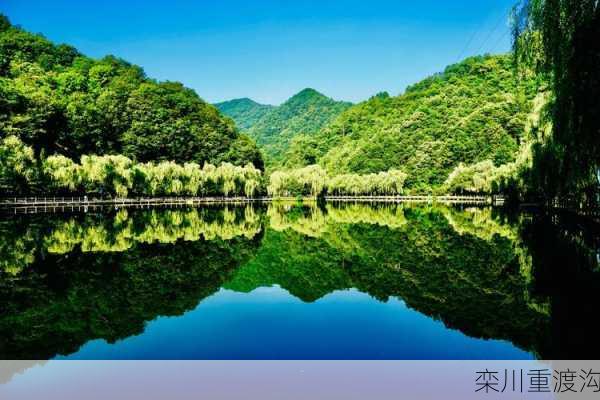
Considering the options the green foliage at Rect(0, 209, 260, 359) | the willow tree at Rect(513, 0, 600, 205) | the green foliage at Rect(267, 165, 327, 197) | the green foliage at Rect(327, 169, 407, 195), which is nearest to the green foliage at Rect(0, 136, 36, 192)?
the green foliage at Rect(0, 209, 260, 359)

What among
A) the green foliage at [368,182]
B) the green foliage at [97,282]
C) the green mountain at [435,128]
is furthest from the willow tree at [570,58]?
the green mountain at [435,128]

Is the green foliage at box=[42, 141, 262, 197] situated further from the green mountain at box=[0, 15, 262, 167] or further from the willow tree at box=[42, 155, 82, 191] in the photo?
the green mountain at box=[0, 15, 262, 167]

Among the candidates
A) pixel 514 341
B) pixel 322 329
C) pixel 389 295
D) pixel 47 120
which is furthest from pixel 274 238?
pixel 47 120

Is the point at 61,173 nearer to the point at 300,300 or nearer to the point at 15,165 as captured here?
the point at 15,165

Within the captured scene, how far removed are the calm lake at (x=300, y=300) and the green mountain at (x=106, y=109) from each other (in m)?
56.5

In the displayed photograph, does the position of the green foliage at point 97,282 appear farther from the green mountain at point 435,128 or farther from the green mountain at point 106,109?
the green mountain at point 435,128

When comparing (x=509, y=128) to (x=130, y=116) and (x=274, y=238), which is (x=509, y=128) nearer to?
(x=130, y=116)

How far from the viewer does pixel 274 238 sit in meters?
22.2

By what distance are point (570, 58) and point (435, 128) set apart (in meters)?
103

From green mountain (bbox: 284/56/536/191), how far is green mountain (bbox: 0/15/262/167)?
30.4 m

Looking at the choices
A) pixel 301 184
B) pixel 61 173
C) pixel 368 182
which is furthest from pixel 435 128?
pixel 61 173

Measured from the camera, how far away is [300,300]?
1101 centimetres

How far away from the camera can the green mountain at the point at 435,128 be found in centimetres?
9531

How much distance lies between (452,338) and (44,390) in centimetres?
584
